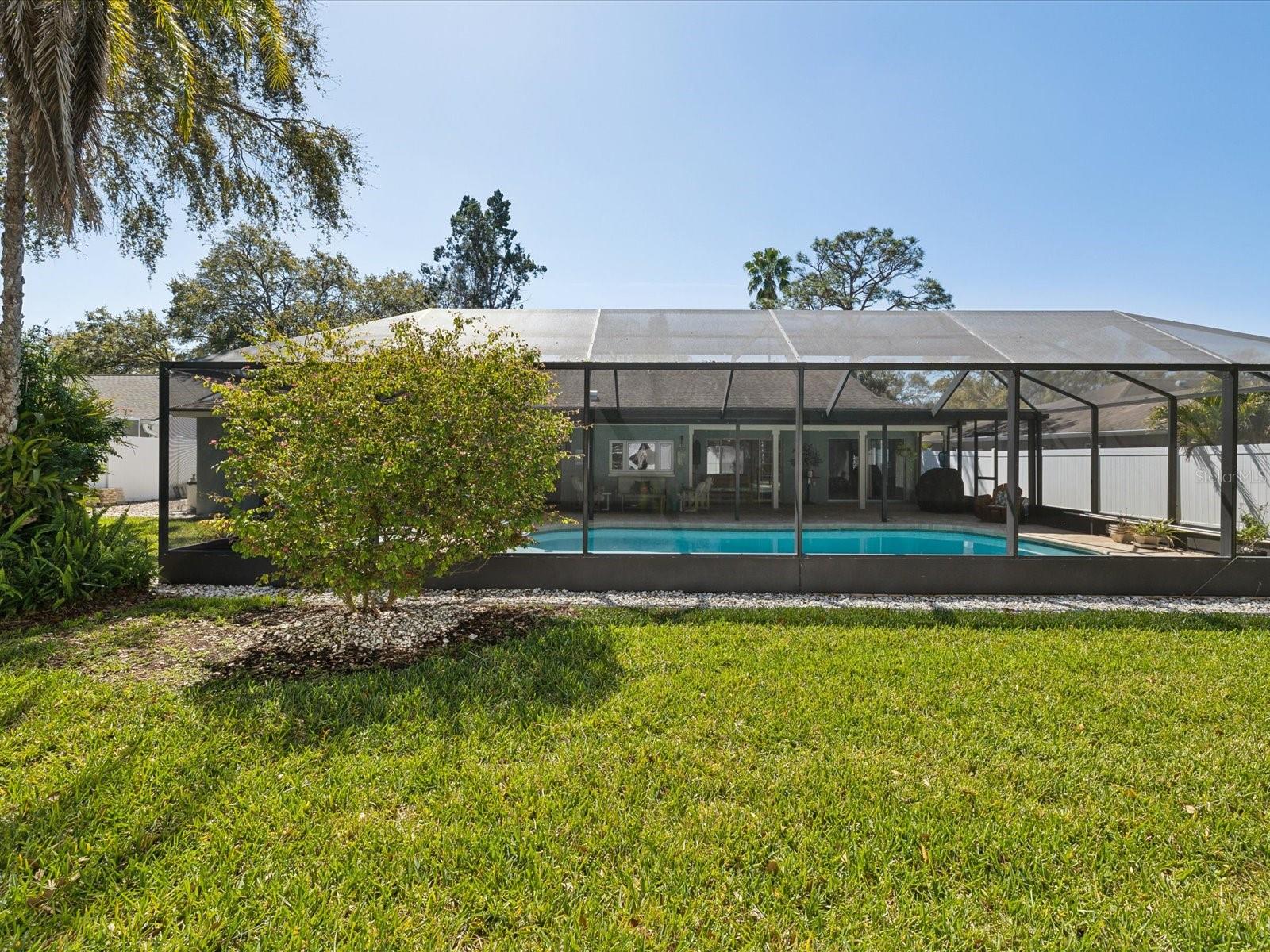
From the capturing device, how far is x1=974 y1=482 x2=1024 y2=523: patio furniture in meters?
12.6

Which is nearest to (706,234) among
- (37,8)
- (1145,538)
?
(1145,538)

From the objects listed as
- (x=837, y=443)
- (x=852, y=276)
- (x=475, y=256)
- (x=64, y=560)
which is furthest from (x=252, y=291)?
(x=852, y=276)

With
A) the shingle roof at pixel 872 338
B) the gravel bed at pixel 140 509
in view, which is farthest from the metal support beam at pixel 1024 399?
the gravel bed at pixel 140 509

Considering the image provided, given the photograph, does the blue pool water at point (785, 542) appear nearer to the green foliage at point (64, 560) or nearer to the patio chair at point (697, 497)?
the patio chair at point (697, 497)

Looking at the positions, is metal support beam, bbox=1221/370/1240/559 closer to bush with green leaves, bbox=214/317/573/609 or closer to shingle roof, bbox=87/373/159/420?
bush with green leaves, bbox=214/317/573/609

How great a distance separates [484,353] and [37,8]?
5.39 meters

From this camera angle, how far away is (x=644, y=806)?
2773 millimetres

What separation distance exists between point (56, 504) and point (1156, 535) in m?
14.1

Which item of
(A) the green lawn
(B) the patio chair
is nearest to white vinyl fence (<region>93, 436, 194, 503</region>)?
(A) the green lawn

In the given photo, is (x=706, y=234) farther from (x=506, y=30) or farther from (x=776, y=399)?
(x=506, y=30)

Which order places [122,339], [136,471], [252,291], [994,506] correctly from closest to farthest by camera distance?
[994,506] < [136,471] < [122,339] < [252,291]

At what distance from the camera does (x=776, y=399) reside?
12.9 metres

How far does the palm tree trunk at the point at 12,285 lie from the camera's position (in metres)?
6.17

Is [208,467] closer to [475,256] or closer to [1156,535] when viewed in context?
[1156,535]
